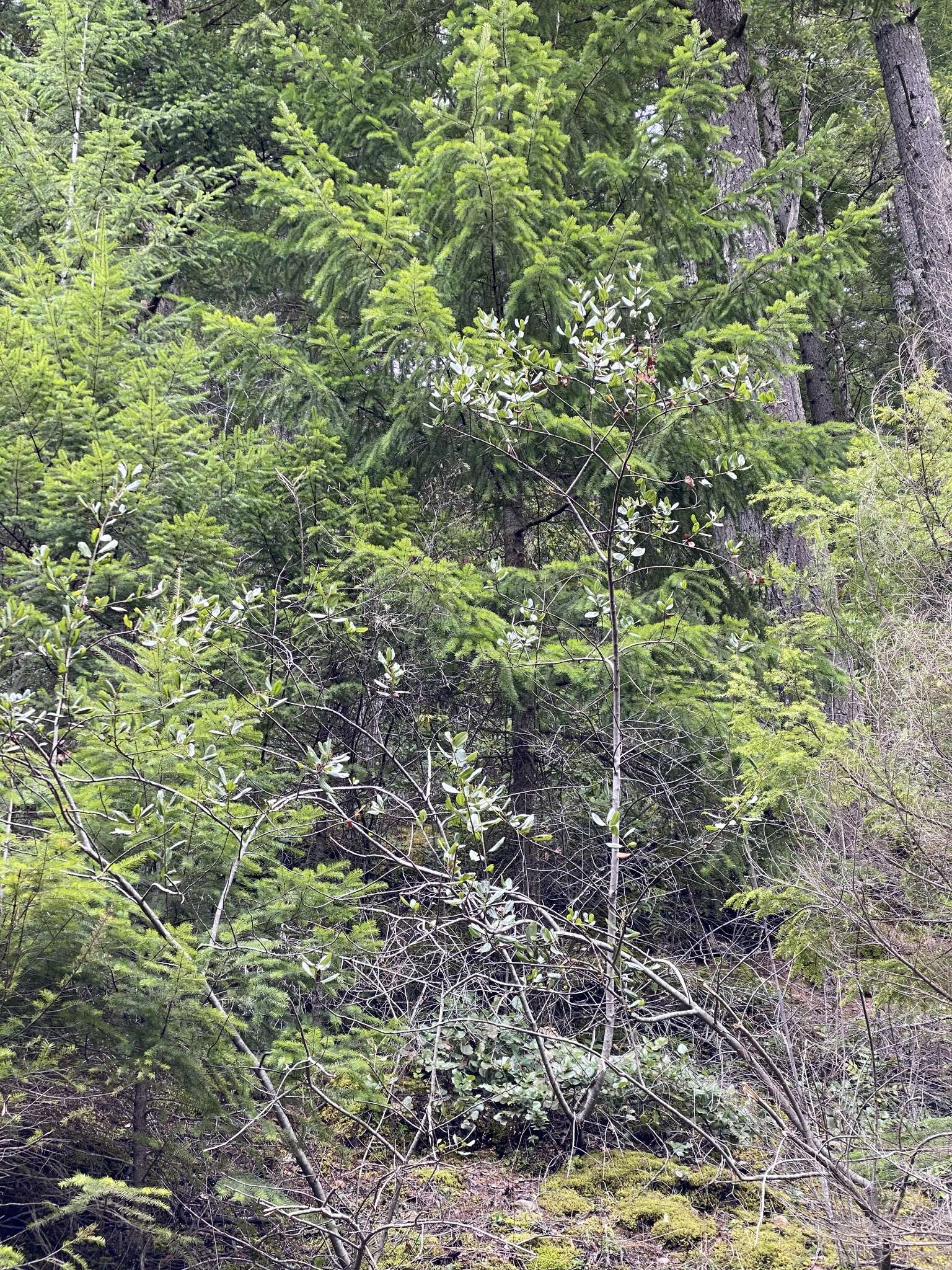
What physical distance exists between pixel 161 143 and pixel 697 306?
4.94 metres

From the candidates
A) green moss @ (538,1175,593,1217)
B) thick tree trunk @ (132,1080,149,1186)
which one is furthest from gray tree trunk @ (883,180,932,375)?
thick tree trunk @ (132,1080,149,1186)

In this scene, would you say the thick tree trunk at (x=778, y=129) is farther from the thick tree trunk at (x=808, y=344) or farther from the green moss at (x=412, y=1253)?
the green moss at (x=412, y=1253)

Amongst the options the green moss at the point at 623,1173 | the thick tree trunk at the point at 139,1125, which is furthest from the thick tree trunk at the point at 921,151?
the thick tree trunk at the point at 139,1125

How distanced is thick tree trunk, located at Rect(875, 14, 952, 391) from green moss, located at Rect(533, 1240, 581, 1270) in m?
9.30

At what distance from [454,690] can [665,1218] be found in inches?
119

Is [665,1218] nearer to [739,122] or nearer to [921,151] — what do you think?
[739,122]

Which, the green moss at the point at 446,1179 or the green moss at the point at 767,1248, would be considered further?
the green moss at the point at 446,1179

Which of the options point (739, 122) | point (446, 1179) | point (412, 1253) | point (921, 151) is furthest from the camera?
point (921, 151)

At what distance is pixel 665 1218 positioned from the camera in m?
4.67

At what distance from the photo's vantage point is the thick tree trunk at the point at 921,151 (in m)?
10.6

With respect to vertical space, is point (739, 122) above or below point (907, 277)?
above

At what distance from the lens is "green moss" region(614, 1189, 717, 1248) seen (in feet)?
15.0

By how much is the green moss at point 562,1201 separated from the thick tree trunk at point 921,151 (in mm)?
9006

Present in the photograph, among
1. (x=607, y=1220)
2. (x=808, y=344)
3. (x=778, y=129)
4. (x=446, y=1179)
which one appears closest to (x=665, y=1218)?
(x=607, y=1220)
